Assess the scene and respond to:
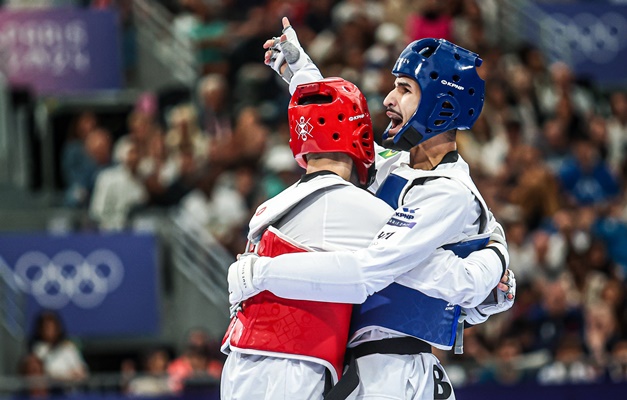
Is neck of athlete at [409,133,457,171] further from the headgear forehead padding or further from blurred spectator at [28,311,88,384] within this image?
blurred spectator at [28,311,88,384]

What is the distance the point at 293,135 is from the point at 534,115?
33.3 feet

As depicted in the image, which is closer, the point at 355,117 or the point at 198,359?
the point at 355,117

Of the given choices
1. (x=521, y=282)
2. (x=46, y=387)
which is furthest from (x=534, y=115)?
(x=46, y=387)

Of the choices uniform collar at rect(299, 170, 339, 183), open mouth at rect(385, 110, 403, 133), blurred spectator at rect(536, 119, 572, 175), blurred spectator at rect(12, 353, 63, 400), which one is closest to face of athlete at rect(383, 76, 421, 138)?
open mouth at rect(385, 110, 403, 133)

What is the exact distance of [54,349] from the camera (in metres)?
12.2

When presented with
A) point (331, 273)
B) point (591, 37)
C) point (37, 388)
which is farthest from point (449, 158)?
point (591, 37)

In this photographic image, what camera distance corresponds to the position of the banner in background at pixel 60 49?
15.5 meters

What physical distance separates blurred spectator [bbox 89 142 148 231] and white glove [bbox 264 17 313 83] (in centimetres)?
709

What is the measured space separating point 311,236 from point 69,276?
7804mm

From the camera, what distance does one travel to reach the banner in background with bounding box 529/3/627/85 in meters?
17.4

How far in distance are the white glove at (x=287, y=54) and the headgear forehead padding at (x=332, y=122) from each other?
2.34 feet

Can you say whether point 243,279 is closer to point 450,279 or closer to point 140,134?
point 450,279

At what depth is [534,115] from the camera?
15.7 meters

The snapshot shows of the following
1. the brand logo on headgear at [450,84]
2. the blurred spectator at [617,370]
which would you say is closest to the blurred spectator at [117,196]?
the blurred spectator at [617,370]
